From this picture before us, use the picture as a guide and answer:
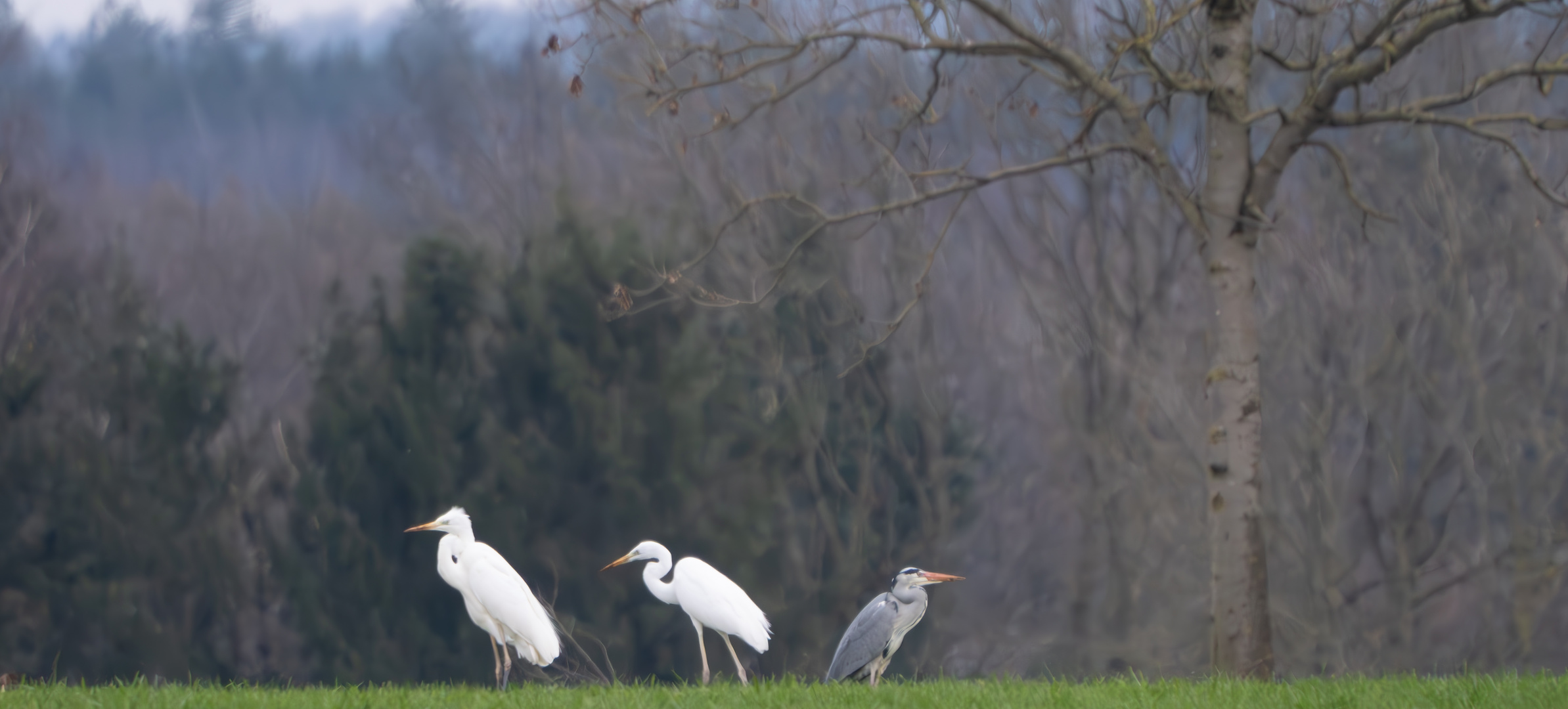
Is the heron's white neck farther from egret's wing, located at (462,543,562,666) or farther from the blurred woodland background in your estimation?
the blurred woodland background

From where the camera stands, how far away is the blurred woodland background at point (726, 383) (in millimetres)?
11719

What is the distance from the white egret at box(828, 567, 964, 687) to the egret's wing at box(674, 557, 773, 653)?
63cm

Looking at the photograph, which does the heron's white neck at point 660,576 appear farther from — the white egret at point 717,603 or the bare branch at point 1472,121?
the bare branch at point 1472,121

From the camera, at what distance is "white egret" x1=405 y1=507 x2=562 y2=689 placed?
7066 mm

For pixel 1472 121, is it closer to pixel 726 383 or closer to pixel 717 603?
pixel 717 603

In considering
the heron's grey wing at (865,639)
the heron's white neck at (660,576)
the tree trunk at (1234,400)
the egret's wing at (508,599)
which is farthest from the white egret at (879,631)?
the egret's wing at (508,599)

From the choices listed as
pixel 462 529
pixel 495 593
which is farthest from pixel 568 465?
pixel 495 593

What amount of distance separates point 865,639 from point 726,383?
19.6ft

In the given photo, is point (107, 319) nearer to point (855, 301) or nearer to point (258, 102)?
point (258, 102)

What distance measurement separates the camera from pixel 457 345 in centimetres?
1230

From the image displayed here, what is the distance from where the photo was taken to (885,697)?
454 cm

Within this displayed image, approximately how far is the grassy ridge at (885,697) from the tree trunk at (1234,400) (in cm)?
96

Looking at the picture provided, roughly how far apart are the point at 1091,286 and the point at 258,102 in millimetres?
9393

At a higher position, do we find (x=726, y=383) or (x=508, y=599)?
(x=726, y=383)
